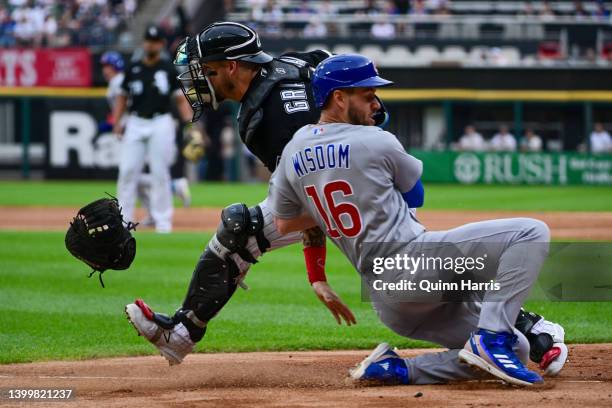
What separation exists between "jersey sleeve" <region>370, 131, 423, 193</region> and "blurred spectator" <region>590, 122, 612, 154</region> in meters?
24.9

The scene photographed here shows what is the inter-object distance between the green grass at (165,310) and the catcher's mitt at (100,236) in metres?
0.89

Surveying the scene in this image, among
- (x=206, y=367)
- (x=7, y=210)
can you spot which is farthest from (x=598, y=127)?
(x=206, y=367)

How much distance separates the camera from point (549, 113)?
3092cm

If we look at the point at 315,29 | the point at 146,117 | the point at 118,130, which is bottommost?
the point at 118,130

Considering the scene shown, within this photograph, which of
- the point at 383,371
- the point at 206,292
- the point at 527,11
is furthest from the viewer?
the point at 527,11

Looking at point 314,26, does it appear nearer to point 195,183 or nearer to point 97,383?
point 195,183

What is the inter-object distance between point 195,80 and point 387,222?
1.59 meters

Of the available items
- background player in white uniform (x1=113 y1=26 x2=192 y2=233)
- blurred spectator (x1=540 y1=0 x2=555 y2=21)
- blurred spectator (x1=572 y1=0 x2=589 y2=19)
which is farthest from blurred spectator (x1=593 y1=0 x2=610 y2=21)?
background player in white uniform (x1=113 y1=26 x2=192 y2=233)

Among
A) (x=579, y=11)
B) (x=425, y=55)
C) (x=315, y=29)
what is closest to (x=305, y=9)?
(x=315, y=29)

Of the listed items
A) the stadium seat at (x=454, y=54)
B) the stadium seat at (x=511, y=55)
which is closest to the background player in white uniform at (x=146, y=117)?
the stadium seat at (x=454, y=54)

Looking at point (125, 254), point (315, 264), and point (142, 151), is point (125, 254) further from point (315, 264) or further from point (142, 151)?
point (142, 151)

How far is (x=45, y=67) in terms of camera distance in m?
29.3

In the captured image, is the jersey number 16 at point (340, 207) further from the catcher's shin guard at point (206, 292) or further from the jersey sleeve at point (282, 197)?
the catcher's shin guard at point (206, 292)

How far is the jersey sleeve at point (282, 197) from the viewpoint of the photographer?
17.0 ft
